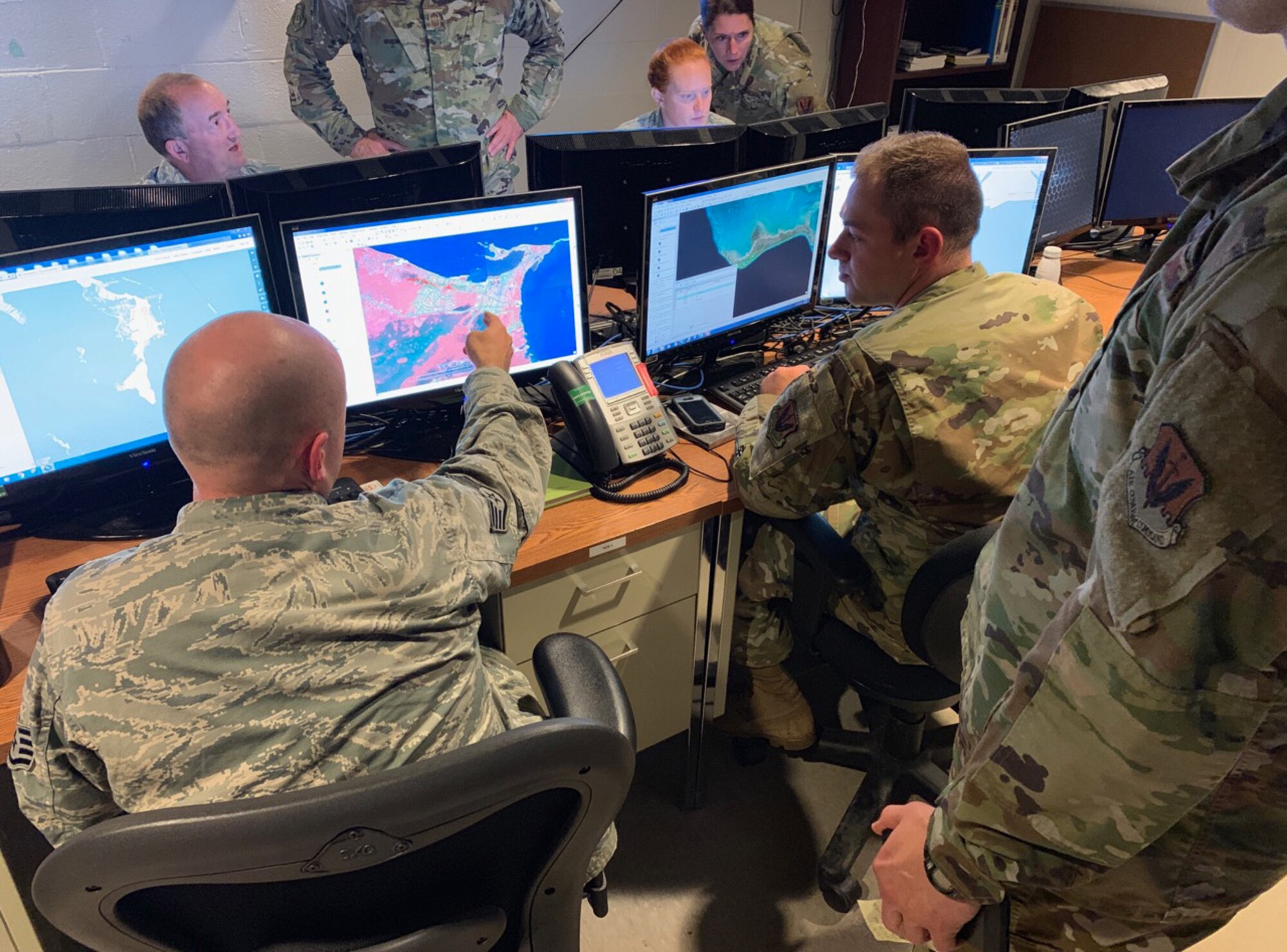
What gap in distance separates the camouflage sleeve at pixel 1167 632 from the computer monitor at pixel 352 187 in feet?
4.10

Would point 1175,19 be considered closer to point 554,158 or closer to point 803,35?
point 803,35

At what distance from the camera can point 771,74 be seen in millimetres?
3523

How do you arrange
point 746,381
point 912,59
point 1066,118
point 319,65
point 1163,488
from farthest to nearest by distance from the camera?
1. point 912,59
2. point 319,65
3. point 1066,118
4. point 746,381
5. point 1163,488

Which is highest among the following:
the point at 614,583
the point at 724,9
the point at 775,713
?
the point at 724,9

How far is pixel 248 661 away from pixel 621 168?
4.79ft

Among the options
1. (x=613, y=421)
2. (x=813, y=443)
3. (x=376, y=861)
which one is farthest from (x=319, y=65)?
(x=376, y=861)

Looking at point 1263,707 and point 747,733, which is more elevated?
point 1263,707

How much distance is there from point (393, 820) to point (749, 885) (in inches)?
49.4

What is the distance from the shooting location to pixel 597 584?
149 cm

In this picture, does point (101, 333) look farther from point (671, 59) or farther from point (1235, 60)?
point (1235, 60)

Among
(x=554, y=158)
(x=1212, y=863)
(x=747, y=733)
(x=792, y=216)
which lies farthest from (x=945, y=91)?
(x=1212, y=863)

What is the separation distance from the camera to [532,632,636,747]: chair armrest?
107 centimetres

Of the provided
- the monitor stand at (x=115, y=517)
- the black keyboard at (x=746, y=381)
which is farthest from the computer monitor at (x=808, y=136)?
the monitor stand at (x=115, y=517)

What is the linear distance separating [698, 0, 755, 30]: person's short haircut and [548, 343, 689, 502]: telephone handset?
230 centimetres
